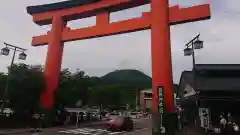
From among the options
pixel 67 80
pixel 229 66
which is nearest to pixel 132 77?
pixel 67 80

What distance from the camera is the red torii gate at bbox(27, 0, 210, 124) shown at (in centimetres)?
1598

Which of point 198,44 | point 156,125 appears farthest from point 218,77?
point 156,125

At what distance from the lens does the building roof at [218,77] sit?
13805 mm

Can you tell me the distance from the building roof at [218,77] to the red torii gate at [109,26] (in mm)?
1999

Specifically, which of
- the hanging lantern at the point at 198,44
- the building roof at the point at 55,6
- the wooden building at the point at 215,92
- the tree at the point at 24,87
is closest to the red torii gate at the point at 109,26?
the building roof at the point at 55,6

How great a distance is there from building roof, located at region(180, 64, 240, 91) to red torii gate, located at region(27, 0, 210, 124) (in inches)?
78.7

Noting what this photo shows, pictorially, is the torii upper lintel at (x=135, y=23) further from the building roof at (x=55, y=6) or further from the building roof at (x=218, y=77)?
the building roof at (x=218, y=77)

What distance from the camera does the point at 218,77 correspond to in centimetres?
1505

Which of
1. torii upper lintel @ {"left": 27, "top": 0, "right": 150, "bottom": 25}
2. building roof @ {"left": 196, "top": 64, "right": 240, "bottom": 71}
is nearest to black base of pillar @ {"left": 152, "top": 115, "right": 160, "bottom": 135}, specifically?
building roof @ {"left": 196, "top": 64, "right": 240, "bottom": 71}

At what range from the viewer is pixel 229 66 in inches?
634

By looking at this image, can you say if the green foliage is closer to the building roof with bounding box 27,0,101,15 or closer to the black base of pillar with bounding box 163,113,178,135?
the building roof with bounding box 27,0,101,15

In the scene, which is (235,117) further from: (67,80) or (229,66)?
(67,80)

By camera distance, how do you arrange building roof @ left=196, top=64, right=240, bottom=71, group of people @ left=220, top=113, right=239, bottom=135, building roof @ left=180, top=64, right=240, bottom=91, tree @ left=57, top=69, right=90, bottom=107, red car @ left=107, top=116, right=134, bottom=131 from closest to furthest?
group of people @ left=220, top=113, right=239, bottom=135 < building roof @ left=180, top=64, right=240, bottom=91 < building roof @ left=196, top=64, right=240, bottom=71 < red car @ left=107, top=116, right=134, bottom=131 < tree @ left=57, top=69, right=90, bottom=107

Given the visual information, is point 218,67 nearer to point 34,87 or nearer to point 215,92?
point 215,92
